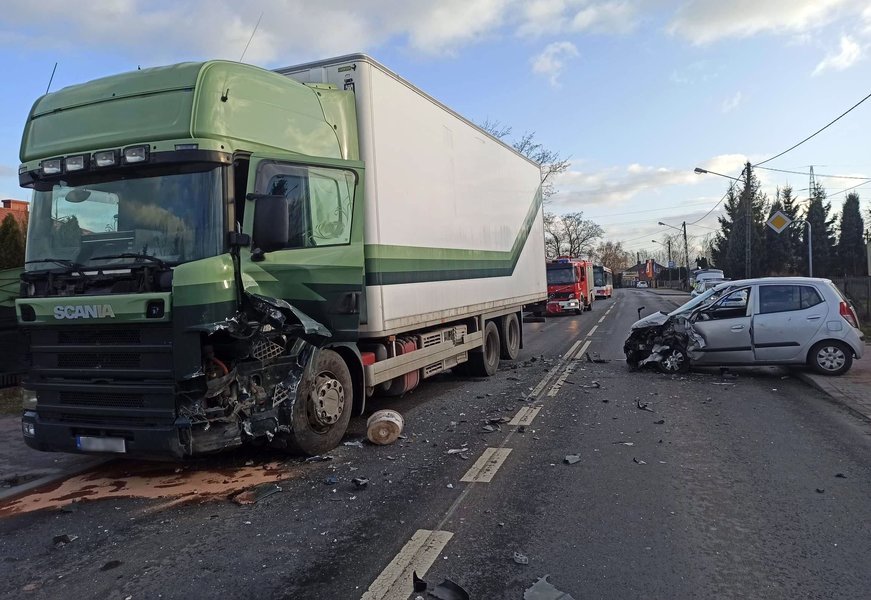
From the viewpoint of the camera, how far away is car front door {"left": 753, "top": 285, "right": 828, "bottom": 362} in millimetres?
9867

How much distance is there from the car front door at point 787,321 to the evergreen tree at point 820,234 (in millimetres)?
54014

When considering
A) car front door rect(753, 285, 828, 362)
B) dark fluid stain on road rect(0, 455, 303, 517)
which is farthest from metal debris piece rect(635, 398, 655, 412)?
dark fluid stain on road rect(0, 455, 303, 517)

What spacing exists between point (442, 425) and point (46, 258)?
4440 millimetres

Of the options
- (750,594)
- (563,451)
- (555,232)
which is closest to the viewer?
(750,594)

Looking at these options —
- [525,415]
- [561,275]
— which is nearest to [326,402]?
[525,415]

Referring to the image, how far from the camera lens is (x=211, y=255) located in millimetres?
4906

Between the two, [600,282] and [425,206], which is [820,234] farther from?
[425,206]

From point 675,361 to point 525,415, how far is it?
4.20 m

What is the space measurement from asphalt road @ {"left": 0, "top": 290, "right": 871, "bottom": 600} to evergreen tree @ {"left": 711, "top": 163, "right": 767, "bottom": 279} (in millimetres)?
50410

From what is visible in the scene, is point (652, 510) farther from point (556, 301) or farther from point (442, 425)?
point (556, 301)

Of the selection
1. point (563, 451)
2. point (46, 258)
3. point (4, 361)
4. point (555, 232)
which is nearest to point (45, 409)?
point (46, 258)

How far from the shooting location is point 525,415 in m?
7.77

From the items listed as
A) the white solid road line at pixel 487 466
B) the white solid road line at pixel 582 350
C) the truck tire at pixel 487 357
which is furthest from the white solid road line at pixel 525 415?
the white solid road line at pixel 582 350

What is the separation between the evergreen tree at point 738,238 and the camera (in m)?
55.8
